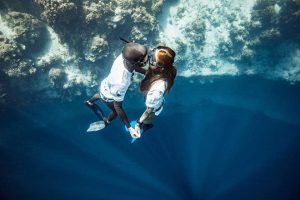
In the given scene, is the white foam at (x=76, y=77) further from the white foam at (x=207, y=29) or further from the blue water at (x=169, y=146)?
the white foam at (x=207, y=29)

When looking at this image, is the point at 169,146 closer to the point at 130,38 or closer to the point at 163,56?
the point at 130,38

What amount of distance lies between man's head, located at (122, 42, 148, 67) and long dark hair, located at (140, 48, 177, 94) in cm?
19

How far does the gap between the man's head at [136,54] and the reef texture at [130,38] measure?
5.76 m

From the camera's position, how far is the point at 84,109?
1168 cm

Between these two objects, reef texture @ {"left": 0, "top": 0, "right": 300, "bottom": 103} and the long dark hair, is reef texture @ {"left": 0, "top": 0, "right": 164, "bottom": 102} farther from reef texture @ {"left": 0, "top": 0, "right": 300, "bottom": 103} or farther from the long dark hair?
the long dark hair

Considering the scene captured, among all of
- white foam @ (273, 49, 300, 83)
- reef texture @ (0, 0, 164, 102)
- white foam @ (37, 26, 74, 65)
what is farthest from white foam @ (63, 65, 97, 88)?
white foam @ (273, 49, 300, 83)

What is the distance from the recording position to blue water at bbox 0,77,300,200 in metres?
12.2

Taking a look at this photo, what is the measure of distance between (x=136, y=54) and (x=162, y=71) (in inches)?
18.1

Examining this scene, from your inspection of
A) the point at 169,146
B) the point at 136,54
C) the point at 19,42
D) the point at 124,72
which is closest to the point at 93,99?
the point at 124,72

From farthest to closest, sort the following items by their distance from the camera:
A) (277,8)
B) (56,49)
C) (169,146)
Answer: (169,146), (277,8), (56,49)

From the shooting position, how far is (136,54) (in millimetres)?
3840

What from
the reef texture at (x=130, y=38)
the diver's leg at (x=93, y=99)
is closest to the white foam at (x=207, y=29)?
the reef texture at (x=130, y=38)

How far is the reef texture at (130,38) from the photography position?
30.3 ft

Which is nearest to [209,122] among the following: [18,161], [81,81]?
[81,81]
